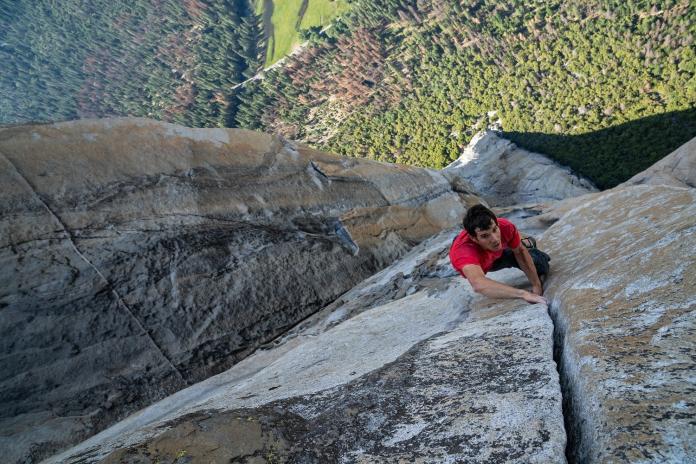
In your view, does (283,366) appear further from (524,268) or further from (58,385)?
(58,385)

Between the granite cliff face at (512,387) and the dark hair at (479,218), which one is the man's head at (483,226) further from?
the granite cliff face at (512,387)

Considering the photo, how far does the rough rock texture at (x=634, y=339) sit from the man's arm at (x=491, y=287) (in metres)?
0.43

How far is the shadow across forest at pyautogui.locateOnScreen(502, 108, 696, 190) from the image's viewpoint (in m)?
38.8

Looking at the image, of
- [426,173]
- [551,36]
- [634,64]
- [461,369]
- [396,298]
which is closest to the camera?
[461,369]

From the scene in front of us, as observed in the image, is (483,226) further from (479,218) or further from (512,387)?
(512,387)

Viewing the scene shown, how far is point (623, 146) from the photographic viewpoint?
1658 inches

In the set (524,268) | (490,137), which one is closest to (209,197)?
(524,268)

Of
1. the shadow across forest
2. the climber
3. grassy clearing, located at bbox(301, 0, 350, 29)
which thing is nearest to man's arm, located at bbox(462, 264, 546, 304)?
the climber

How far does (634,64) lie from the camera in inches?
1842

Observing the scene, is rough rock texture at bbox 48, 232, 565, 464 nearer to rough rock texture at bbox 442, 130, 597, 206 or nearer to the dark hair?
the dark hair

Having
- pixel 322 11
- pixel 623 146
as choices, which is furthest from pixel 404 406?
pixel 322 11

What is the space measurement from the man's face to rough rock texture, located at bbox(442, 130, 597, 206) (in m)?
29.3

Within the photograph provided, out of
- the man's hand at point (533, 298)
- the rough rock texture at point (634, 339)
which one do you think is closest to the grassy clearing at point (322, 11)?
the rough rock texture at point (634, 339)

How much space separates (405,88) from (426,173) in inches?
2816
